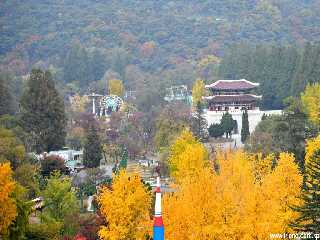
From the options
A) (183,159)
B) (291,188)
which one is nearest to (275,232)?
(291,188)

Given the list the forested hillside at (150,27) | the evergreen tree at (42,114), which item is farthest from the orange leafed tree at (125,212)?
the forested hillside at (150,27)

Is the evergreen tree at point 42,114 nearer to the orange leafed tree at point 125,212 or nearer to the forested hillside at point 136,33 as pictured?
the orange leafed tree at point 125,212

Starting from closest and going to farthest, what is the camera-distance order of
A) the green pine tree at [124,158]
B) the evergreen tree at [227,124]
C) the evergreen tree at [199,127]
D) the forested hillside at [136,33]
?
the green pine tree at [124,158], the evergreen tree at [199,127], the evergreen tree at [227,124], the forested hillside at [136,33]

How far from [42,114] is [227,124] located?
13.9m

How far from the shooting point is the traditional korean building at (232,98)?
61.4m

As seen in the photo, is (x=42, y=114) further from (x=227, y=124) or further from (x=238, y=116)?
(x=238, y=116)

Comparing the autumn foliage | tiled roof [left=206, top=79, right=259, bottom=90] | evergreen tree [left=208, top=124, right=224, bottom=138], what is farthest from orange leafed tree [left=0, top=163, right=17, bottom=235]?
tiled roof [left=206, top=79, right=259, bottom=90]

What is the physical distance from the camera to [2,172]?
24172 mm

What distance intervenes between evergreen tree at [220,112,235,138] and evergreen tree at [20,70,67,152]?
12264 millimetres

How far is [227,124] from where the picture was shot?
5631cm

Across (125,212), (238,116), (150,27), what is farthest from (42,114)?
(150,27)

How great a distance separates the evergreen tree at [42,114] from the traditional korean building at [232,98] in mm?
15596

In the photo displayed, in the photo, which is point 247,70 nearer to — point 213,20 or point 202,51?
point 202,51

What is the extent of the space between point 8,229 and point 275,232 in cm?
763
